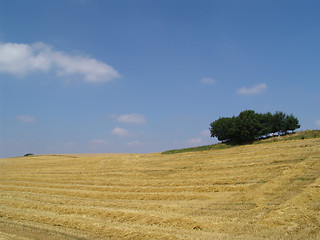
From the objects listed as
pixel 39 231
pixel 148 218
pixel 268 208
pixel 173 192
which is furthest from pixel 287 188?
pixel 39 231

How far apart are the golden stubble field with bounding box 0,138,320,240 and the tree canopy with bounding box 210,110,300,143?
66.3 ft

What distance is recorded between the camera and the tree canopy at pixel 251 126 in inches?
1675

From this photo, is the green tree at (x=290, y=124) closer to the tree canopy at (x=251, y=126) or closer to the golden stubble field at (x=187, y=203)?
the tree canopy at (x=251, y=126)

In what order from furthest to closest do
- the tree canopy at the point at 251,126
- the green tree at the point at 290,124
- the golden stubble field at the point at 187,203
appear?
the green tree at the point at 290,124 → the tree canopy at the point at 251,126 → the golden stubble field at the point at 187,203

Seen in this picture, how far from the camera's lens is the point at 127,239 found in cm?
891

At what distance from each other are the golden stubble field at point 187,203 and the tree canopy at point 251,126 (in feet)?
66.3

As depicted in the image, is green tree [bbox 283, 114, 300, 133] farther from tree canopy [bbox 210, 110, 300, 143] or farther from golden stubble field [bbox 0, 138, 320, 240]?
Result: golden stubble field [bbox 0, 138, 320, 240]

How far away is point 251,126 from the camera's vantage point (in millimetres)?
42062

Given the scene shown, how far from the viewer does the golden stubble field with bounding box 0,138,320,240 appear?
364 inches

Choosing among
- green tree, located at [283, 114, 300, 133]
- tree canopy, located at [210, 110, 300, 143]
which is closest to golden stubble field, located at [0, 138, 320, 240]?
tree canopy, located at [210, 110, 300, 143]

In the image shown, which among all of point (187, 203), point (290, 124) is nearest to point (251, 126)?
point (290, 124)

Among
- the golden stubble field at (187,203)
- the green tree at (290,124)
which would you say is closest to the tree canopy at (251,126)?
the green tree at (290,124)

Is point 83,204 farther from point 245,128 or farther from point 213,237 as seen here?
point 245,128

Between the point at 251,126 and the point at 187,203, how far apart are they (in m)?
32.0
